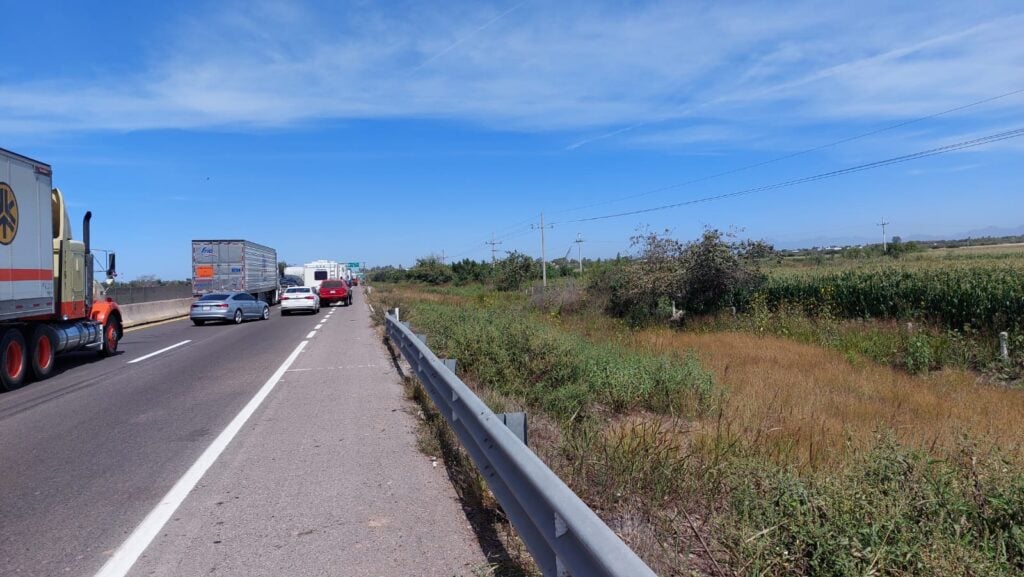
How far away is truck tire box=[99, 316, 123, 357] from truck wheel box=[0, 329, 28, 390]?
376 cm

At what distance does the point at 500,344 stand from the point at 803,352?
890cm

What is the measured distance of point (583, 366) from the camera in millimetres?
9641

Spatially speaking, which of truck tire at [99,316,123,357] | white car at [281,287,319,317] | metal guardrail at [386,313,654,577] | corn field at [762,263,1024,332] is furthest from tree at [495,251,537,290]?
metal guardrail at [386,313,654,577]

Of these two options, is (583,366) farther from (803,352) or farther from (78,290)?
(78,290)

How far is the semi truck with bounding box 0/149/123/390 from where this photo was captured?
39.1ft

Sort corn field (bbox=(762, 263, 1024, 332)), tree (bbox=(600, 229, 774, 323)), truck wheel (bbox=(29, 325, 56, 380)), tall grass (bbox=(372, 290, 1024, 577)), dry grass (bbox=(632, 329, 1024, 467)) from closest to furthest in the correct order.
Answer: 1. tall grass (bbox=(372, 290, 1024, 577))
2. dry grass (bbox=(632, 329, 1024, 467))
3. truck wheel (bbox=(29, 325, 56, 380))
4. corn field (bbox=(762, 263, 1024, 332))
5. tree (bbox=(600, 229, 774, 323))

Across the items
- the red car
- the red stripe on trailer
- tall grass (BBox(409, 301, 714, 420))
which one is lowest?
tall grass (BBox(409, 301, 714, 420))

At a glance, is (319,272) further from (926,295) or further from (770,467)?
(770,467)

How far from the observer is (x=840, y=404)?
9500mm

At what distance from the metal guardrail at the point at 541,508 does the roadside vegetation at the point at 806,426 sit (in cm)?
68

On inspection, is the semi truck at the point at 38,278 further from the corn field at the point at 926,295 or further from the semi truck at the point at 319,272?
the semi truck at the point at 319,272

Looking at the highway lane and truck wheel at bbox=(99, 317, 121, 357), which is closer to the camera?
the highway lane

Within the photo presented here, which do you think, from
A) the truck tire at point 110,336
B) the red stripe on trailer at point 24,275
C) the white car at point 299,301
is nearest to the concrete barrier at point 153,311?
the white car at point 299,301

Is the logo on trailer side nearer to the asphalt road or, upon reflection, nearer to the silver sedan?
the asphalt road
